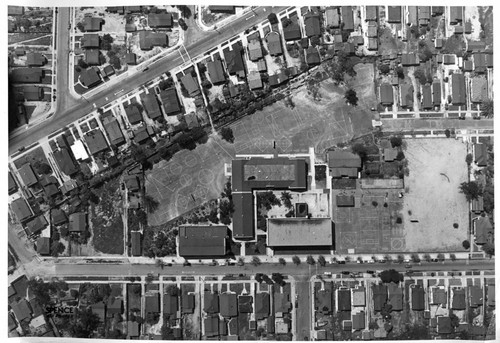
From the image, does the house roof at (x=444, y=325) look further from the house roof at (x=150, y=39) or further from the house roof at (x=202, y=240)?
the house roof at (x=150, y=39)

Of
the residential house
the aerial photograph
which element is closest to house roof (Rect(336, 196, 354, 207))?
the aerial photograph

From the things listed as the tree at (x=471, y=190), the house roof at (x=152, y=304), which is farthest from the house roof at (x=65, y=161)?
the tree at (x=471, y=190)

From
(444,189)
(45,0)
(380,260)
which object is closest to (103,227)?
(45,0)

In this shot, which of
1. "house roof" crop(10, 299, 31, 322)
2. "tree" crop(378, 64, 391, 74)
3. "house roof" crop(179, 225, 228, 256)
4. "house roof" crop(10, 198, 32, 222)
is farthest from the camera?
"tree" crop(378, 64, 391, 74)

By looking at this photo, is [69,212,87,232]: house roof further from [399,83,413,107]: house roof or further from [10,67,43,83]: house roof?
[399,83,413,107]: house roof

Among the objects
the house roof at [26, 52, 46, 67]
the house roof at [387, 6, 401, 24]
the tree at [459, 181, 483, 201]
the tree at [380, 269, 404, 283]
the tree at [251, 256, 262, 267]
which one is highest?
the house roof at [387, 6, 401, 24]

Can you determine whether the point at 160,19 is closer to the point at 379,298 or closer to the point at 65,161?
the point at 65,161
